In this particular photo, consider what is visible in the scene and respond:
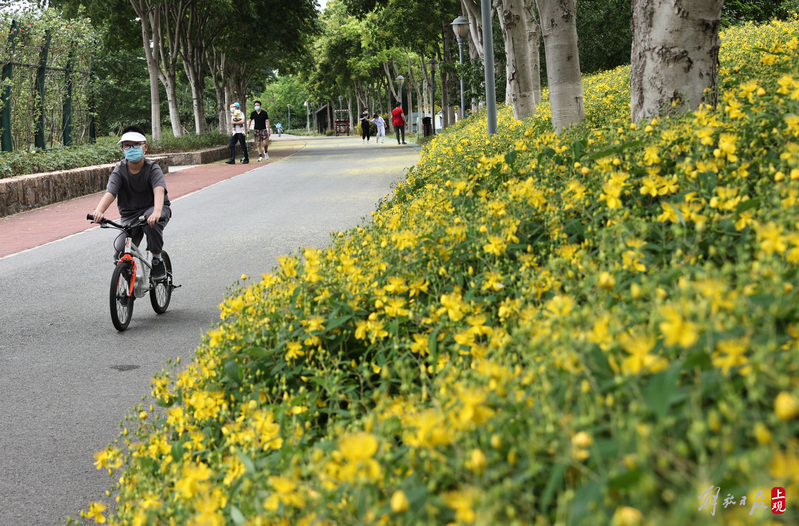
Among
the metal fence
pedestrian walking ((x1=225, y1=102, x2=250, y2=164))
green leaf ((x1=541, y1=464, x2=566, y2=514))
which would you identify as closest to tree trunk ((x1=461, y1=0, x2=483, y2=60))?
pedestrian walking ((x1=225, y1=102, x2=250, y2=164))

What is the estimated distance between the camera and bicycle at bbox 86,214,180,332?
6189 mm

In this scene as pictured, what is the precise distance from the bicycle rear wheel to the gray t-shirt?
1.63ft

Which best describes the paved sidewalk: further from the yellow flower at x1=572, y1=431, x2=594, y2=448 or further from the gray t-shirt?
the yellow flower at x1=572, y1=431, x2=594, y2=448

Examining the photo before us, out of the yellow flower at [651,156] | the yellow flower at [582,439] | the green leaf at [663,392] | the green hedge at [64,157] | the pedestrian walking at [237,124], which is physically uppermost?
the pedestrian walking at [237,124]

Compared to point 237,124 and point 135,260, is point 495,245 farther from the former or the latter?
point 237,124

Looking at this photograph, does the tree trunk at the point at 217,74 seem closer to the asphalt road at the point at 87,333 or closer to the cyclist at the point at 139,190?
the asphalt road at the point at 87,333

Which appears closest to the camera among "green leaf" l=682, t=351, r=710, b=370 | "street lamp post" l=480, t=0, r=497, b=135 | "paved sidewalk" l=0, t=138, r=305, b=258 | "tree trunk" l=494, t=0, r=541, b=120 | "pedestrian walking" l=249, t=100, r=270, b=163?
"green leaf" l=682, t=351, r=710, b=370

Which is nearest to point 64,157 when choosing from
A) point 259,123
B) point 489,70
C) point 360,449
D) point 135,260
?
point 259,123

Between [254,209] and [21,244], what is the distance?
4.23 metres

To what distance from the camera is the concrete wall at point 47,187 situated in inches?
549

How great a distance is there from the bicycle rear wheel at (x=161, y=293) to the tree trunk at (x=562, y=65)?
15.5ft

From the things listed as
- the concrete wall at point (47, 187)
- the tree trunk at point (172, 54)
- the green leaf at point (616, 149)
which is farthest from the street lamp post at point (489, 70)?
the tree trunk at point (172, 54)

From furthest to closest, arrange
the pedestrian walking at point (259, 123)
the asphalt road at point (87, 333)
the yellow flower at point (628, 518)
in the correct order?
the pedestrian walking at point (259, 123), the asphalt road at point (87, 333), the yellow flower at point (628, 518)

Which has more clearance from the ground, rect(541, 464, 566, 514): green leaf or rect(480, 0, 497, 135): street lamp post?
rect(480, 0, 497, 135): street lamp post
